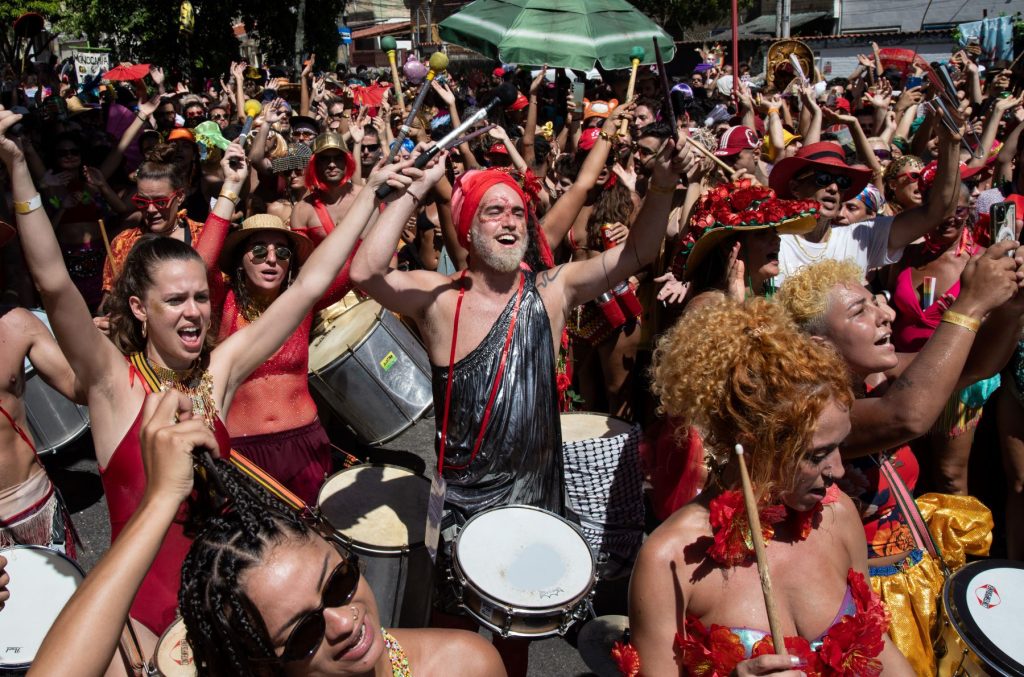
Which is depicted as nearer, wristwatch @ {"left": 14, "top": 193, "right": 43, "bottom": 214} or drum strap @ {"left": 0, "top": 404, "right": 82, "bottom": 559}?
wristwatch @ {"left": 14, "top": 193, "right": 43, "bottom": 214}

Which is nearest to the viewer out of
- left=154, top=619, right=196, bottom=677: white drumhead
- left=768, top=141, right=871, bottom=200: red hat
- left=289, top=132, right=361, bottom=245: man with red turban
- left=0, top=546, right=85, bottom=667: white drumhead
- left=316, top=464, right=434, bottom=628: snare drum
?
left=154, top=619, right=196, bottom=677: white drumhead

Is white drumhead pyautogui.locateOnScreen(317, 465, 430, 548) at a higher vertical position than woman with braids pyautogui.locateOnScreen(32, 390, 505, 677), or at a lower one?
lower

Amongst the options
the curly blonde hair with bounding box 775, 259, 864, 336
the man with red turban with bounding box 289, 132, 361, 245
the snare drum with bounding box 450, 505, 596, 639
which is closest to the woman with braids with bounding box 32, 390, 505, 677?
the snare drum with bounding box 450, 505, 596, 639

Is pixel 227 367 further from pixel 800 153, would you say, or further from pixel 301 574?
pixel 800 153

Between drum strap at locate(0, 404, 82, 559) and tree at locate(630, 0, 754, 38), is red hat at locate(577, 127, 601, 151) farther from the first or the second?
tree at locate(630, 0, 754, 38)

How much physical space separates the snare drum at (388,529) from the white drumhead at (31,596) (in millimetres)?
982

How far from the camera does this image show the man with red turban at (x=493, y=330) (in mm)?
3447

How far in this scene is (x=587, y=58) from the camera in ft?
23.0

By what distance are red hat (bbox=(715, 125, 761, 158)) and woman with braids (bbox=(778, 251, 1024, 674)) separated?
339 cm

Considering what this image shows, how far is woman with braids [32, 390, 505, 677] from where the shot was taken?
158 centimetres

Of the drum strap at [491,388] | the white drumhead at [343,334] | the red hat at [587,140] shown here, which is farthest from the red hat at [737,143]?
the drum strap at [491,388]

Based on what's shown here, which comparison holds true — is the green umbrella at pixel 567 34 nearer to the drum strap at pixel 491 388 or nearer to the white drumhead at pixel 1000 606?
the drum strap at pixel 491 388

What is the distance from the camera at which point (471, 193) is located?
3.72 m

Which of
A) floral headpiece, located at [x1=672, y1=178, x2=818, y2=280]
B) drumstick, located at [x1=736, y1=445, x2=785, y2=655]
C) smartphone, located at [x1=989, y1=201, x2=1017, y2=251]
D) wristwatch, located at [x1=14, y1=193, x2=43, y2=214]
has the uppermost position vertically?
wristwatch, located at [x1=14, y1=193, x2=43, y2=214]
